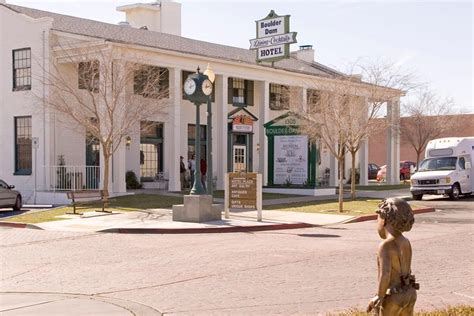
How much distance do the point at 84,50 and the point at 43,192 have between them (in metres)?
6.17

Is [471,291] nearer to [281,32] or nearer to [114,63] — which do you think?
[114,63]

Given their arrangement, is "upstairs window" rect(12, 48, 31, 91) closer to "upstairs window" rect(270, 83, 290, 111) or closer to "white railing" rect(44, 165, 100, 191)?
"white railing" rect(44, 165, 100, 191)

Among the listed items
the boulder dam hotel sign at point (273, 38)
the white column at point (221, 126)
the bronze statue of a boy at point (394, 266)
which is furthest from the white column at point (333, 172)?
the bronze statue of a boy at point (394, 266)

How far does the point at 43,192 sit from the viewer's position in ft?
89.4

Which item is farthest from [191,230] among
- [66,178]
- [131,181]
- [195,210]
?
[131,181]

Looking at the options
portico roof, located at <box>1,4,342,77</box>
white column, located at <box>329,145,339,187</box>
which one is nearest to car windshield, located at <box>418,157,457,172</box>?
white column, located at <box>329,145,339,187</box>

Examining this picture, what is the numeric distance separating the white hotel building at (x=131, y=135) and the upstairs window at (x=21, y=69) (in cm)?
5

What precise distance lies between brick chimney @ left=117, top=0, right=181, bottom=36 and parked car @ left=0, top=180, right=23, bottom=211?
1988 cm

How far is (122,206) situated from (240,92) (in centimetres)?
1564

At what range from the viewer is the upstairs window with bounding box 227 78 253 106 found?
36.4 metres

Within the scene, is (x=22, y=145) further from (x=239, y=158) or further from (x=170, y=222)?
(x=170, y=222)

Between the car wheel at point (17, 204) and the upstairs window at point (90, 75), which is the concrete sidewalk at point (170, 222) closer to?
the car wheel at point (17, 204)

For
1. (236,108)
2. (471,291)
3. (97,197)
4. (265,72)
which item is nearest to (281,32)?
(265,72)

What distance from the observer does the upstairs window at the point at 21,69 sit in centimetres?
2942
